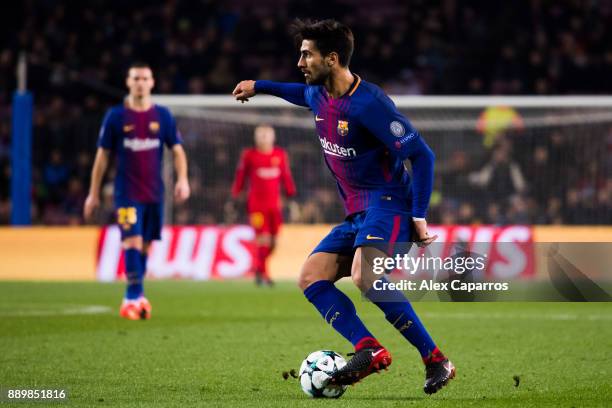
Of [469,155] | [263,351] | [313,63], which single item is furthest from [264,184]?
[313,63]

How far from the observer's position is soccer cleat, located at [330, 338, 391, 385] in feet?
18.7

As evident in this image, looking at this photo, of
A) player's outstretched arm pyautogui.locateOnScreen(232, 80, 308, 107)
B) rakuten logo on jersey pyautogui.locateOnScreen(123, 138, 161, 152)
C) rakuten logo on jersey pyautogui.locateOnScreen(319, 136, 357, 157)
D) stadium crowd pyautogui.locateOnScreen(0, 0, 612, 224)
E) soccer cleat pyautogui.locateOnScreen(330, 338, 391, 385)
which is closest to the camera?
soccer cleat pyautogui.locateOnScreen(330, 338, 391, 385)

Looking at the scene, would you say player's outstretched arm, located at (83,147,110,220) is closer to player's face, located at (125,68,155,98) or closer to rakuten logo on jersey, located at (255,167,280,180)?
player's face, located at (125,68,155,98)

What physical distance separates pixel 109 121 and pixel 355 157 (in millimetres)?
4511

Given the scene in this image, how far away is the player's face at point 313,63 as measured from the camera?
5.84m

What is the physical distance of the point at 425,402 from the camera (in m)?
5.65

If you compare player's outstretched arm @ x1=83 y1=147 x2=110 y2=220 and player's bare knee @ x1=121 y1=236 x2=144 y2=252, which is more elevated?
player's outstretched arm @ x1=83 y1=147 x2=110 y2=220

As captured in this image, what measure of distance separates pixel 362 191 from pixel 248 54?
15.2 metres

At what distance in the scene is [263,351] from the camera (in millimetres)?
7828

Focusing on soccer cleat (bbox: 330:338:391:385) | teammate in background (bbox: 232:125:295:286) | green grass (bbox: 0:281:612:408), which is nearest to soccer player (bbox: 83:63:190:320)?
green grass (bbox: 0:281:612:408)

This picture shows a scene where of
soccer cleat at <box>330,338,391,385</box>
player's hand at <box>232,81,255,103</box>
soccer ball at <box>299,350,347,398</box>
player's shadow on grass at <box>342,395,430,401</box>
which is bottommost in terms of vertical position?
player's shadow on grass at <box>342,395,430,401</box>

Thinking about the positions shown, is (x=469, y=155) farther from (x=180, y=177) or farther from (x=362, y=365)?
(x=362, y=365)

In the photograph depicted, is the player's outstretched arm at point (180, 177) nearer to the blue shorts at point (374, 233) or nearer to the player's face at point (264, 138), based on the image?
the blue shorts at point (374, 233)

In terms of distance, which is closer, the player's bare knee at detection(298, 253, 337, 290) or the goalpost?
the player's bare knee at detection(298, 253, 337, 290)
